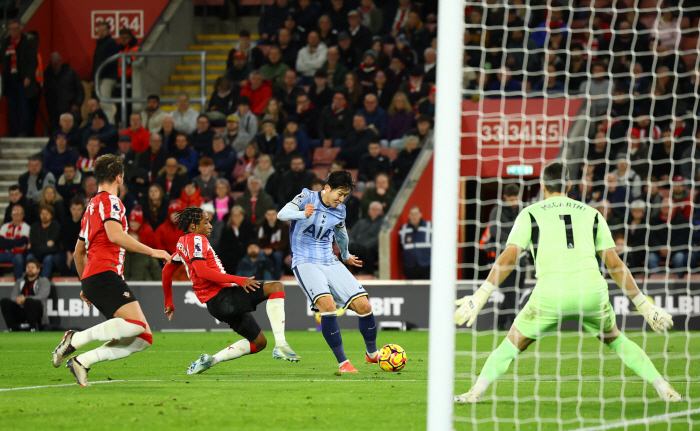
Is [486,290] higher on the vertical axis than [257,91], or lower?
A: lower

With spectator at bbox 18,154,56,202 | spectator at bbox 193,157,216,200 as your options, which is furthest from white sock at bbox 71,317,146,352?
spectator at bbox 18,154,56,202

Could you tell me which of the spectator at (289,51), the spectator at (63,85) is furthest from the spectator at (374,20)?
the spectator at (63,85)

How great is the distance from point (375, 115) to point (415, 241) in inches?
114

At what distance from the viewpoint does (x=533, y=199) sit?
16.5 meters

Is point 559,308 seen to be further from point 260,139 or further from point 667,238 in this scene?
point 260,139

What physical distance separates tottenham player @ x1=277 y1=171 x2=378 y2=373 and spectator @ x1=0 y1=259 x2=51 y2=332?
279 inches

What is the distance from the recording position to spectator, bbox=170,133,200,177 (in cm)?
1645

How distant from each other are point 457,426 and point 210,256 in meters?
3.63

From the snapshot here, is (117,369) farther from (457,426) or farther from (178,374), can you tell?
(457,426)

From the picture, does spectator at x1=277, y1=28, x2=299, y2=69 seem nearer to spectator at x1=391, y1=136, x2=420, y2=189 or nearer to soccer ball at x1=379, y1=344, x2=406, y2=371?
spectator at x1=391, y1=136, x2=420, y2=189

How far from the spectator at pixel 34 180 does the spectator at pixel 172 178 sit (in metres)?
2.08

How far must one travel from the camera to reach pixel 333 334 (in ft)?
27.6

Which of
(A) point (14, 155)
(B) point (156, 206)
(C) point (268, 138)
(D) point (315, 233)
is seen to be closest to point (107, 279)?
(D) point (315, 233)

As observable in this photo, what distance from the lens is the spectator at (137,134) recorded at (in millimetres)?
16891
